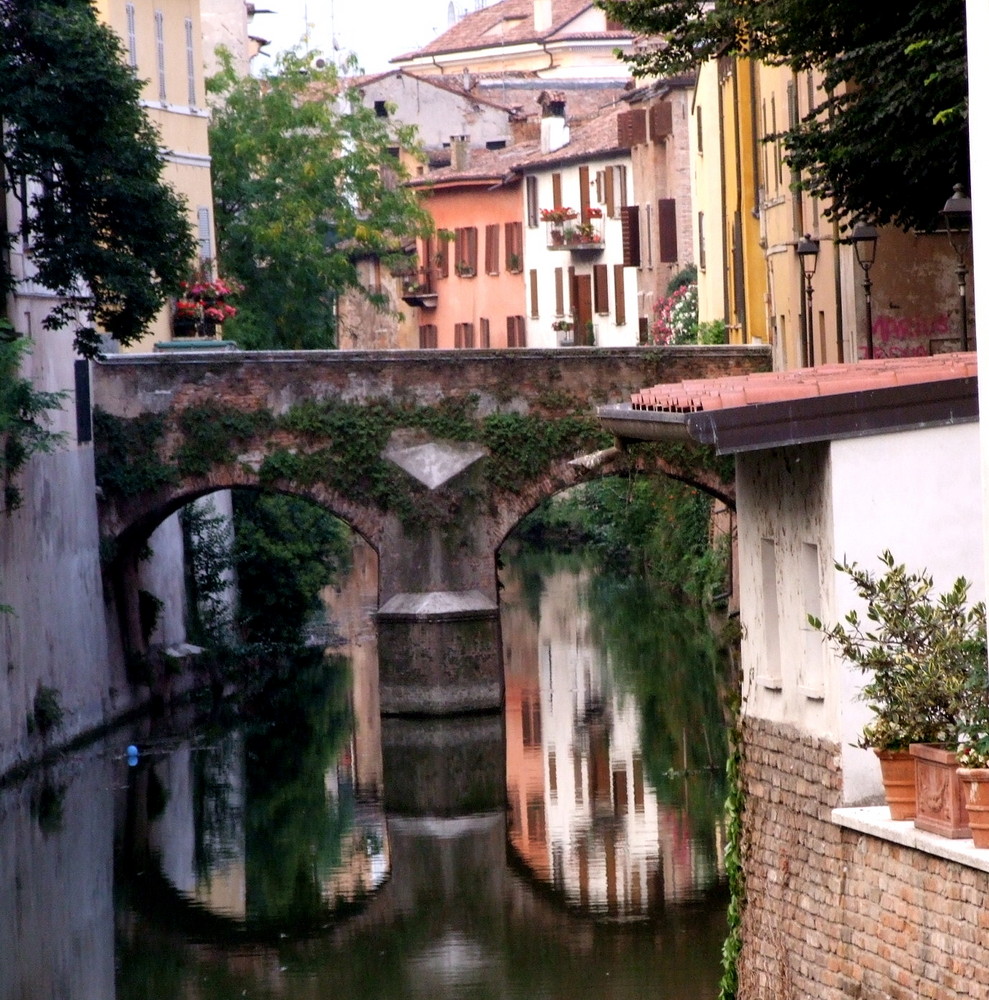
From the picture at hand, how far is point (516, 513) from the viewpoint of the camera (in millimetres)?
31469

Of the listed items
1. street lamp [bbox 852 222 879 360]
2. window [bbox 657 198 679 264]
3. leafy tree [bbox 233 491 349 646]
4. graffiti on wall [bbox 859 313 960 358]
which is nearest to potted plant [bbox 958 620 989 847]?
street lamp [bbox 852 222 879 360]

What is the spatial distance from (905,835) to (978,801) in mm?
874

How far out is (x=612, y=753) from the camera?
27.0 metres

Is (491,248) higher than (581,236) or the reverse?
higher

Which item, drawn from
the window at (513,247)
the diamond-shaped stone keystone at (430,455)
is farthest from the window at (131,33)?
the window at (513,247)

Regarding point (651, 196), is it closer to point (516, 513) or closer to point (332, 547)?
point (332, 547)

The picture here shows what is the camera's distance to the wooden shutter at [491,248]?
6247cm

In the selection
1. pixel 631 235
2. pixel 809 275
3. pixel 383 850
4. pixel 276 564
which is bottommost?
pixel 383 850

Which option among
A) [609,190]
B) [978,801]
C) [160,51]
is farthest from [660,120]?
[978,801]

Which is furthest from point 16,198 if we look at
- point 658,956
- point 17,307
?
point 658,956

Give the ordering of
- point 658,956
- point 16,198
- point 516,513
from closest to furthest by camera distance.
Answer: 1. point 658,956
2. point 16,198
3. point 516,513

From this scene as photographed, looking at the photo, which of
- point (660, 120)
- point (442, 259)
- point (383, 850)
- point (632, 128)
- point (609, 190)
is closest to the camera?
point (383, 850)

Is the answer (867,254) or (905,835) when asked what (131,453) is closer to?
(867,254)

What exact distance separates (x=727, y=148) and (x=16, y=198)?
51.6 feet
